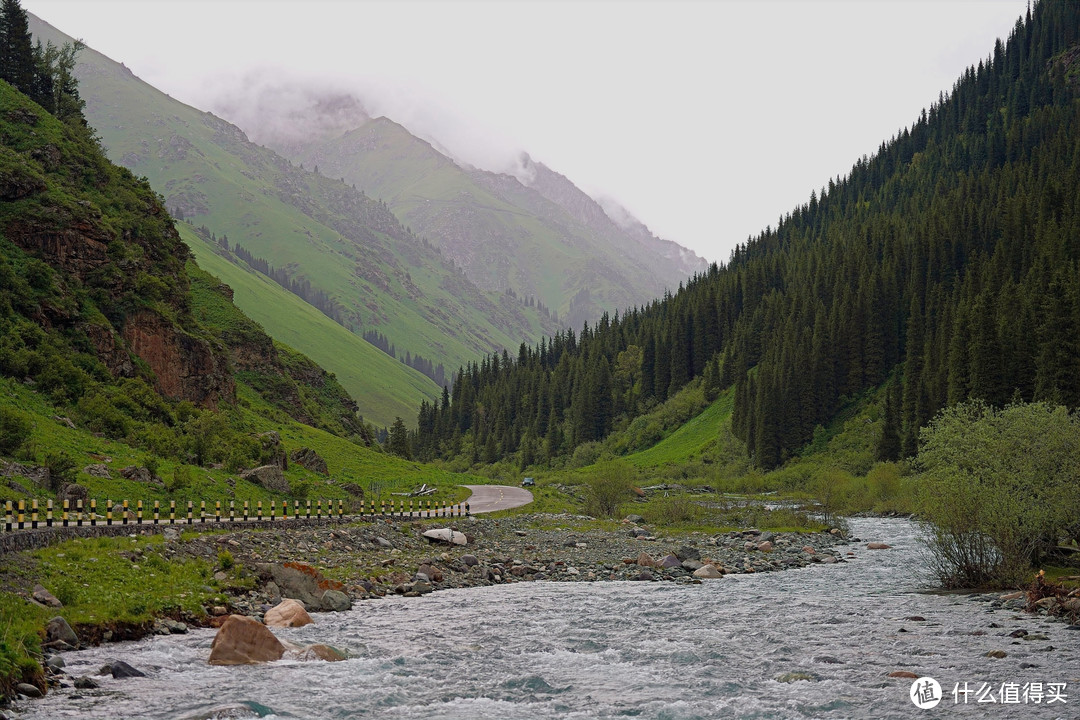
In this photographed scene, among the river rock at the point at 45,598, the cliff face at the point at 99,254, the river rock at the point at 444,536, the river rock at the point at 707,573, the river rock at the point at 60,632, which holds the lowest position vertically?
the river rock at the point at 444,536

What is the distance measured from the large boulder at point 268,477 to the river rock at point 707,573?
97.7 ft

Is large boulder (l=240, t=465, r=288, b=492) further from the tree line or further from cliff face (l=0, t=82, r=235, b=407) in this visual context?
the tree line

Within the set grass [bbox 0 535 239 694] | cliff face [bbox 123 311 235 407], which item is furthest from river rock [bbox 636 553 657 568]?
cliff face [bbox 123 311 235 407]

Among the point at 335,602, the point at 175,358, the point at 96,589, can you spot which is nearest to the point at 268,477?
the point at 175,358

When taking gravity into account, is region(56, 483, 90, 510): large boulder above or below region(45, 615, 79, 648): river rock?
above

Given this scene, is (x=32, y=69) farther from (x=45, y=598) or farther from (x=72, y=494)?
(x=45, y=598)

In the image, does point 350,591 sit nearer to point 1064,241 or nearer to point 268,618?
point 268,618

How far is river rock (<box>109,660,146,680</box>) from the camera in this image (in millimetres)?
20734

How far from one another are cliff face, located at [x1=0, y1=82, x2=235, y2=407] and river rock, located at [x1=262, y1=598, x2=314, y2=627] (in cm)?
3498

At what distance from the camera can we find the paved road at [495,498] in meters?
74.2

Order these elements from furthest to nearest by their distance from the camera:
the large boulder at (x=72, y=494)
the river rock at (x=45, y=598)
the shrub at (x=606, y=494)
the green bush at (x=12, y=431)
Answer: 1. the shrub at (x=606, y=494)
2. the green bush at (x=12, y=431)
3. the large boulder at (x=72, y=494)
4. the river rock at (x=45, y=598)

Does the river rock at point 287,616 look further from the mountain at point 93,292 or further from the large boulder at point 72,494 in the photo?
the mountain at point 93,292

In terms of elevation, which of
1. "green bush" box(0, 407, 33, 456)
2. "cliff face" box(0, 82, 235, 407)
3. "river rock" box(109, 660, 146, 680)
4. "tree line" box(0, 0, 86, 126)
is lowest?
"river rock" box(109, 660, 146, 680)

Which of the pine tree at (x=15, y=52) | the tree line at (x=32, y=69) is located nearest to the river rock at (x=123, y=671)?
the tree line at (x=32, y=69)
